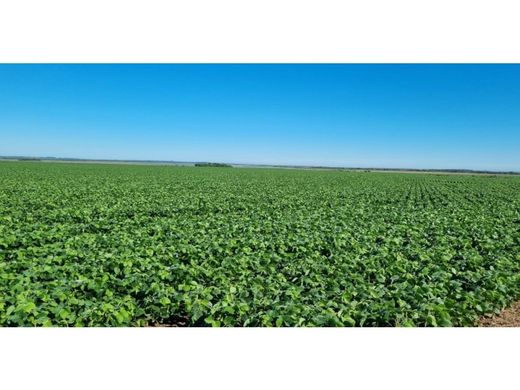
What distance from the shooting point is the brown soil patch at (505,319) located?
660 cm

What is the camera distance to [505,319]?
22.3 ft

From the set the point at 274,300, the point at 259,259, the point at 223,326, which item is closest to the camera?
the point at 223,326

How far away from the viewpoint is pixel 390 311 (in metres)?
5.84

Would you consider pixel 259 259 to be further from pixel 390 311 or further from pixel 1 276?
pixel 1 276

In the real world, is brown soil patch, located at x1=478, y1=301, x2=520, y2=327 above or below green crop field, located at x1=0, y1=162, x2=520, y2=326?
below

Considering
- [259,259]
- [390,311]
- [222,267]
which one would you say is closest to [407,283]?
[390,311]

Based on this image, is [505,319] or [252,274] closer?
[505,319]

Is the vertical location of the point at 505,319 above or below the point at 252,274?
below

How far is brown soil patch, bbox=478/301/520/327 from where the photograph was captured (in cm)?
660

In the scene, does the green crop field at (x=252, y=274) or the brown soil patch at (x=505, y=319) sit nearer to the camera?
the green crop field at (x=252, y=274)

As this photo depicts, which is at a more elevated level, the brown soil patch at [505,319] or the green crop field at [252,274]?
the green crop field at [252,274]

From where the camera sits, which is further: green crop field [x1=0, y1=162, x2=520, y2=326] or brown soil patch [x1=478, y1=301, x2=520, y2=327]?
brown soil patch [x1=478, y1=301, x2=520, y2=327]

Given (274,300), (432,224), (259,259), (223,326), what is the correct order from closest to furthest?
(223,326), (274,300), (259,259), (432,224)

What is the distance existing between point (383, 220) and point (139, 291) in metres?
11.0
